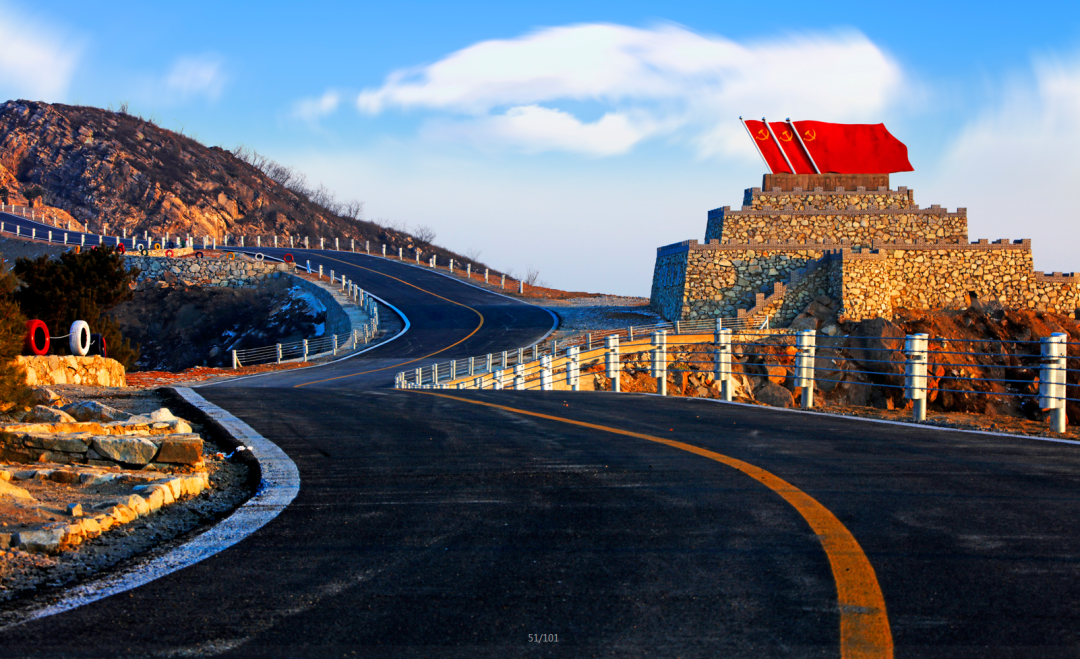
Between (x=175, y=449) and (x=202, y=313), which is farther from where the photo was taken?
(x=202, y=313)

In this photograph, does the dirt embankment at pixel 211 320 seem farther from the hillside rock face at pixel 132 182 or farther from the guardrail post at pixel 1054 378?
the hillside rock face at pixel 132 182

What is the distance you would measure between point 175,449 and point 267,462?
0.90 metres

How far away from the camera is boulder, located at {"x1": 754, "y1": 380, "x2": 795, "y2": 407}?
41906mm

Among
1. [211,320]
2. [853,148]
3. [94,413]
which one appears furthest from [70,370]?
[853,148]

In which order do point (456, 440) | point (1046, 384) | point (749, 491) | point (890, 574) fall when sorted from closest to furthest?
point (890, 574) → point (749, 491) → point (456, 440) → point (1046, 384)

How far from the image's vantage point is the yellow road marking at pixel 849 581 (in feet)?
12.3

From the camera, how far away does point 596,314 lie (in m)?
Result: 54.4

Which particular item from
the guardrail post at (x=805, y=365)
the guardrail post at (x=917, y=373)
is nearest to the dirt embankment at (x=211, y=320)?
the guardrail post at (x=805, y=365)

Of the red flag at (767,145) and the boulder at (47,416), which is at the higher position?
the red flag at (767,145)

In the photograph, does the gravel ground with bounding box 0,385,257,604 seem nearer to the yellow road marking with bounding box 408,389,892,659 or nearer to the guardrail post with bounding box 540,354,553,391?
the yellow road marking with bounding box 408,389,892,659

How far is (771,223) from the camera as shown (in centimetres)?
5431

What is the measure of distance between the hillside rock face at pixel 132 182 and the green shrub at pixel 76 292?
92.0 meters

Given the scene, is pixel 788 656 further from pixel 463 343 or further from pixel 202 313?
pixel 202 313

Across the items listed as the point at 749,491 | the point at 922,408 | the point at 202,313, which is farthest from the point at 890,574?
the point at 202,313
